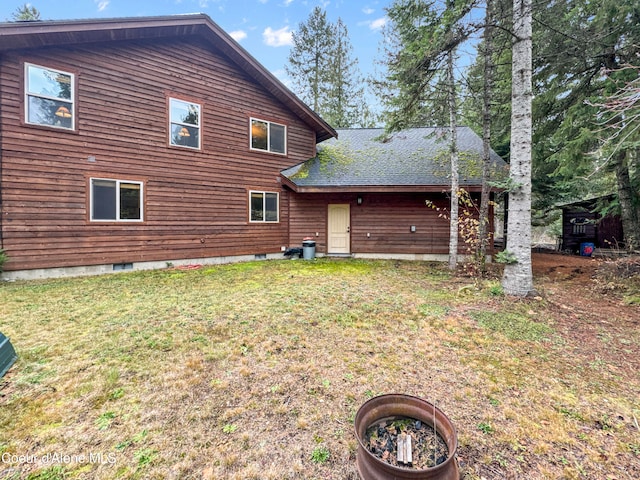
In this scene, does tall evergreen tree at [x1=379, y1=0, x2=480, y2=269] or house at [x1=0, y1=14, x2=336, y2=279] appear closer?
tall evergreen tree at [x1=379, y1=0, x2=480, y2=269]

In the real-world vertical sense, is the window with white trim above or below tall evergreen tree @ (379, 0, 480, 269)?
below

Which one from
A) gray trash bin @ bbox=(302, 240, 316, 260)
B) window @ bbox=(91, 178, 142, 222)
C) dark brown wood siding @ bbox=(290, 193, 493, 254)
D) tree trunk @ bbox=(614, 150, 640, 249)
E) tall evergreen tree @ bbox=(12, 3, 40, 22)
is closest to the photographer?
window @ bbox=(91, 178, 142, 222)

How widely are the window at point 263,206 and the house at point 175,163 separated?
39 millimetres

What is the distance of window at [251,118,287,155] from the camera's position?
9.62m

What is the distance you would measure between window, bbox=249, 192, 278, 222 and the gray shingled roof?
0.99 meters

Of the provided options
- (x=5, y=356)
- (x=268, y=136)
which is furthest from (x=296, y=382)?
(x=268, y=136)

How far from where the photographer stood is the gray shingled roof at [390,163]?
945 centimetres

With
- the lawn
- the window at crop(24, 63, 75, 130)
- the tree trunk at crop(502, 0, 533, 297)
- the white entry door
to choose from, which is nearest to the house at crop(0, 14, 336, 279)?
the window at crop(24, 63, 75, 130)

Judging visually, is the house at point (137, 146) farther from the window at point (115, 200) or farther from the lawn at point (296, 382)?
the lawn at point (296, 382)

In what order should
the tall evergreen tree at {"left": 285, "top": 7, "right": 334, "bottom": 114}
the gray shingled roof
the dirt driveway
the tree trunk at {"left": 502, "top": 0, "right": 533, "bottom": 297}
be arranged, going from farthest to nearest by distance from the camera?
1. the tall evergreen tree at {"left": 285, "top": 7, "right": 334, "bottom": 114}
2. the gray shingled roof
3. the tree trunk at {"left": 502, "top": 0, "right": 533, "bottom": 297}
4. the dirt driveway

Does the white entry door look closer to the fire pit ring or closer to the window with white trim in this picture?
the window with white trim

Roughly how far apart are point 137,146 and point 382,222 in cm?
782

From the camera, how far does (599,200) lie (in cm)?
1120

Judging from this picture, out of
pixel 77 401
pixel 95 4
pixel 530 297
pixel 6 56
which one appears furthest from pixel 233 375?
pixel 95 4
